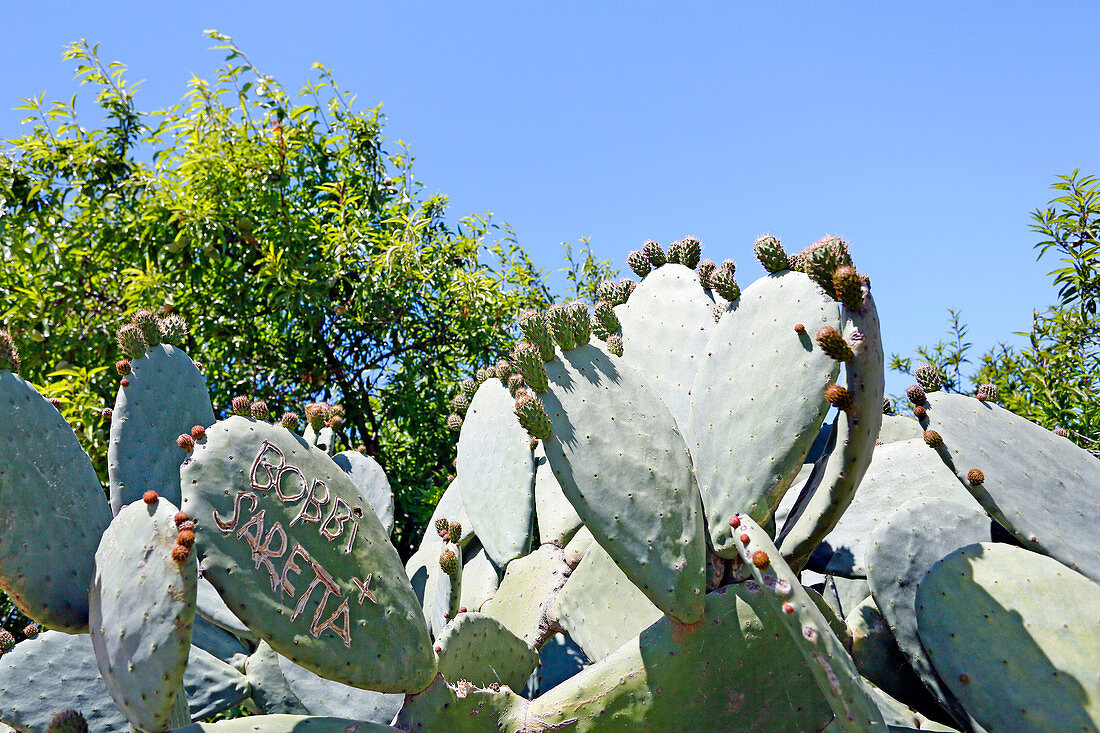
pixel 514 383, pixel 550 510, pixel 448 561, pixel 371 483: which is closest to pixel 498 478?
pixel 550 510

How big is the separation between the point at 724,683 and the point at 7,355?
1.75 meters

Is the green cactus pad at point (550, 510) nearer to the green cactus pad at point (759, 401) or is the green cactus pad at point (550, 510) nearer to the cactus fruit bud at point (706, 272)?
the cactus fruit bud at point (706, 272)

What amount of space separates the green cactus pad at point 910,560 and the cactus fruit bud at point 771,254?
2.04ft

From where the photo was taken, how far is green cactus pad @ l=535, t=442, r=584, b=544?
2.72m

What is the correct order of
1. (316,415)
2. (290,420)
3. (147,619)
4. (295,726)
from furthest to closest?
(316,415) → (290,420) → (295,726) → (147,619)

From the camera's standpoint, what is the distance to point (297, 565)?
Result: 161cm

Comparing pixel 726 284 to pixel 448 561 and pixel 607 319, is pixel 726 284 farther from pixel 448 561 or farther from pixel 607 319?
pixel 448 561

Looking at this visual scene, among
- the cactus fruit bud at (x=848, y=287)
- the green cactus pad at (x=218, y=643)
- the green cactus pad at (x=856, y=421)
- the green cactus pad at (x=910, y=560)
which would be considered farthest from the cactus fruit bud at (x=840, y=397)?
the green cactus pad at (x=218, y=643)

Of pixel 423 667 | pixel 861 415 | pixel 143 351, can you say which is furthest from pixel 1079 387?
pixel 143 351

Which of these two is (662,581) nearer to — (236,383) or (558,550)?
(558,550)

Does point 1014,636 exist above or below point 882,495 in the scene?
below

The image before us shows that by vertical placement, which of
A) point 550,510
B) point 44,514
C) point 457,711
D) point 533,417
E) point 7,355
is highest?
point 7,355

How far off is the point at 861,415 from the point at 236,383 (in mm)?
3439

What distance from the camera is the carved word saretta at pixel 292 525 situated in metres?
1.58
